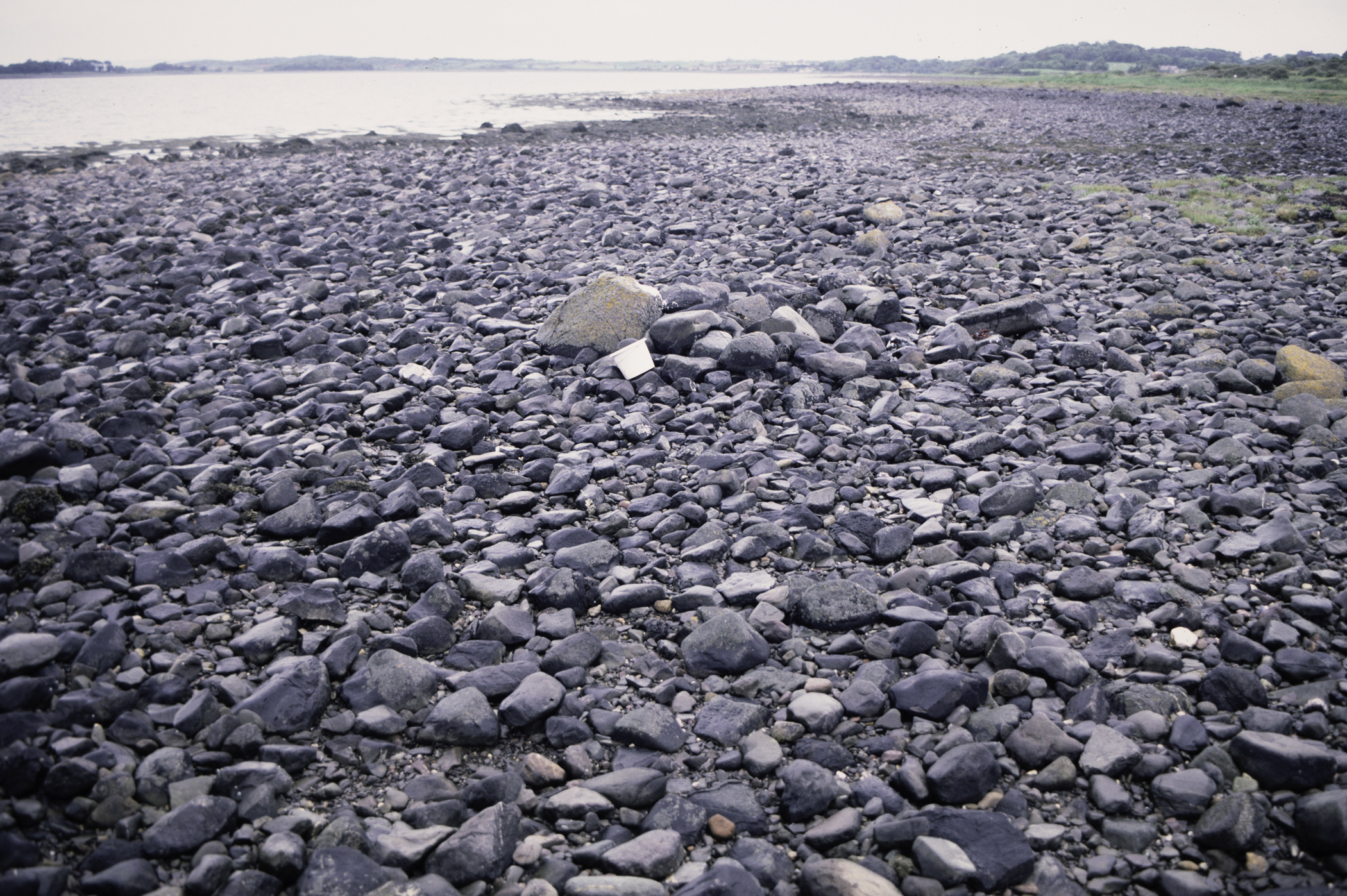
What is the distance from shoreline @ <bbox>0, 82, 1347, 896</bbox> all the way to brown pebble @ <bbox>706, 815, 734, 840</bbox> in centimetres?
3

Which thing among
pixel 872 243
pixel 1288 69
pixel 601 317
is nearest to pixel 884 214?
pixel 872 243

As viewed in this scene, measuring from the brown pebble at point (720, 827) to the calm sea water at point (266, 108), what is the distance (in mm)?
27649

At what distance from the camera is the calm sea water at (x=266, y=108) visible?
27125mm

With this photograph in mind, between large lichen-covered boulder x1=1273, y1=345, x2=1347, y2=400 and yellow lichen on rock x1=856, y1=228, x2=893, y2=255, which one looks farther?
yellow lichen on rock x1=856, y1=228, x2=893, y2=255

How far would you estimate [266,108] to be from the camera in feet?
127

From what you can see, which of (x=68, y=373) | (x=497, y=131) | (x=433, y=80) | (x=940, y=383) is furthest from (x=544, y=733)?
(x=433, y=80)

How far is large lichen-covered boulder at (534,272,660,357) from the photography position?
6.60m

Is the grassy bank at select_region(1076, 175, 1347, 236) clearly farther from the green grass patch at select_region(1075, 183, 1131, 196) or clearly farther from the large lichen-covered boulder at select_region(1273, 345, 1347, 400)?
the large lichen-covered boulder at select_region(1273, 345, 1347, 400)

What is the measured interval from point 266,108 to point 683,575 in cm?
4426

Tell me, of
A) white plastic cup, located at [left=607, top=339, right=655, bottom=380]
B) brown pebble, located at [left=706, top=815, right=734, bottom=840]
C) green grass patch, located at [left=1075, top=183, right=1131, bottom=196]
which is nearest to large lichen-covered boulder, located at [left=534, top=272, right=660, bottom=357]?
white plastic cup, located at [left=607, top=339, right=655, bottom=380]

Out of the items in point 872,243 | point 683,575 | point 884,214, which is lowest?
point 683,575

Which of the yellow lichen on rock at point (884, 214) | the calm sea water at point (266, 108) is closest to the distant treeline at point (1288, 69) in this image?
the calm sea water at point (266, 108)

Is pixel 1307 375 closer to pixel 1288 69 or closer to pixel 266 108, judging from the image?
pixel 266 108

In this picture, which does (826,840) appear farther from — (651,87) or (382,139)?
(651,87)
